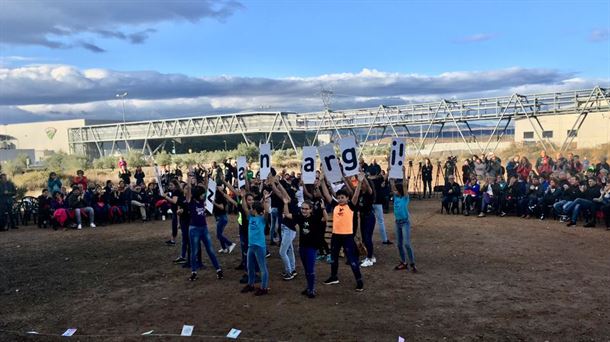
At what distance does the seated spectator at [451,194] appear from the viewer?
17.5 m

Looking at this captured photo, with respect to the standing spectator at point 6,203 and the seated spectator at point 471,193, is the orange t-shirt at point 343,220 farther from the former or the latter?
the standing spectator at point 6,203

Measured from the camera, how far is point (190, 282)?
9.16m

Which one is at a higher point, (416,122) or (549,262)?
(416,122)

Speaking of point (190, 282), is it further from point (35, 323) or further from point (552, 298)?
point (552, 298)

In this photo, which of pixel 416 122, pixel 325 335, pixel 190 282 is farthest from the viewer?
pixel 416 122

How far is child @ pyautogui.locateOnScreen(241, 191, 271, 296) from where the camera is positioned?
7.94 metres

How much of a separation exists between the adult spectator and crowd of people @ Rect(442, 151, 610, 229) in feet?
42.3

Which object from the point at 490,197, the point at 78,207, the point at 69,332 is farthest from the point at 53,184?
the point at 490,197

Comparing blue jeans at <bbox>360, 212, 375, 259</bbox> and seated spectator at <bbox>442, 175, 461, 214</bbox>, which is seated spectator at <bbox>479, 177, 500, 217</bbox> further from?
blue jeans at <bbox>360, 212, 375, 259</bbox>

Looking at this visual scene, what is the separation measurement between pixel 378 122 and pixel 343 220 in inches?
1127

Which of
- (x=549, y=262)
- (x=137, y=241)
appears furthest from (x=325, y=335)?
(x=137, y=241)

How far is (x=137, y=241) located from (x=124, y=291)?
17.5 feet

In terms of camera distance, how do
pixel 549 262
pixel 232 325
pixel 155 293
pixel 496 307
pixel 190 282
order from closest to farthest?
pixel 232 325 < pixel 496 307 < pixel 155 293 < pixel 190 282 < pixel 549 262

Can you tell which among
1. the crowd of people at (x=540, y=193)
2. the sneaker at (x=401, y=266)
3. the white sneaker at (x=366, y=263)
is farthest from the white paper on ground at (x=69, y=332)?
the crowd of people at (x=540, y=193)
